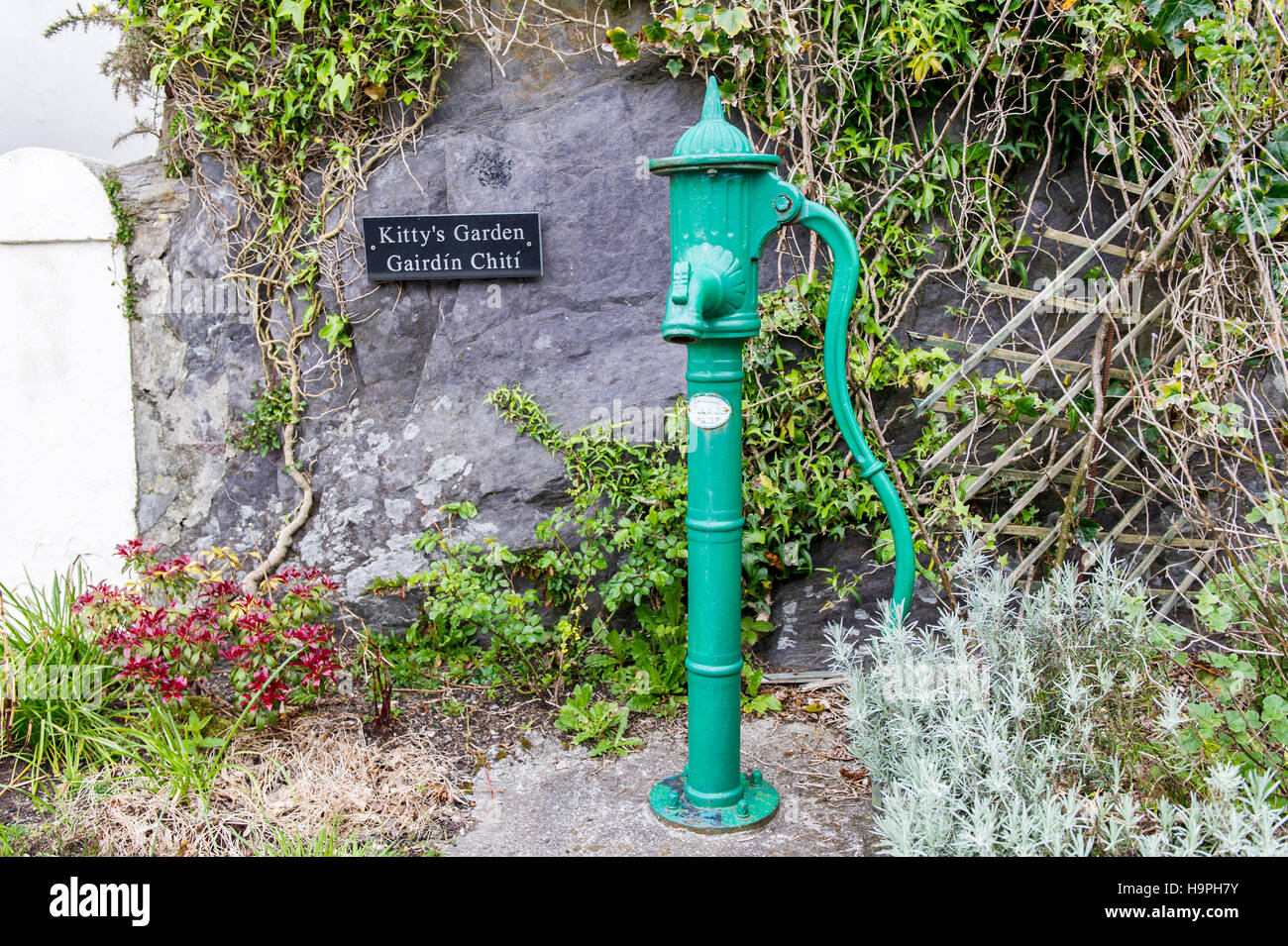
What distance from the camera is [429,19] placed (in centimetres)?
324

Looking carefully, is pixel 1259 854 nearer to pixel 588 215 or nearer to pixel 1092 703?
pixel 1092 703

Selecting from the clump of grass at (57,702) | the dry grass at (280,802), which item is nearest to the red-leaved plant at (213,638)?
the clump of grass at (57,702)

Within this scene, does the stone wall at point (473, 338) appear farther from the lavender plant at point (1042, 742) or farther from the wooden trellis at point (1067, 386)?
the lavender plant at point (1042, 742)

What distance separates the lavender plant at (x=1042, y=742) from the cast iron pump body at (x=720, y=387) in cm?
26

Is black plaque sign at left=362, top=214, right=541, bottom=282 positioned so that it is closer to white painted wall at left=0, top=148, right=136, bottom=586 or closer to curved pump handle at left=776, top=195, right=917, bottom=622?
white painted wall at left=0, top=148, right=136, bottom=586

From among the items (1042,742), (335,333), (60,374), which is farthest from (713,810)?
(60,374)

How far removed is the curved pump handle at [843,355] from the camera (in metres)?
2.40

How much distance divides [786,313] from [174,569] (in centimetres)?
220

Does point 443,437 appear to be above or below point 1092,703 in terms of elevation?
above

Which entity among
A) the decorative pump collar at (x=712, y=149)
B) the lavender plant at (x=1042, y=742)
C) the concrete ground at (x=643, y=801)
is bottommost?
the concrete ground at (x=643, y=801)

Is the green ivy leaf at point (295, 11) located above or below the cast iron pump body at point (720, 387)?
above

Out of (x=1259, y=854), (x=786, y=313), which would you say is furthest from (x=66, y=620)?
(x=1259, y=854)

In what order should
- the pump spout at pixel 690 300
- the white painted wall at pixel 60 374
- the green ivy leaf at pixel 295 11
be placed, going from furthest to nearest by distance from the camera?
the white painted wall at pixel 60 374 < the green ivy leaf at pixel 295 11 < the pump spout at pixel 690 300

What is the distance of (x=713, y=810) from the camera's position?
2486 millimetres
